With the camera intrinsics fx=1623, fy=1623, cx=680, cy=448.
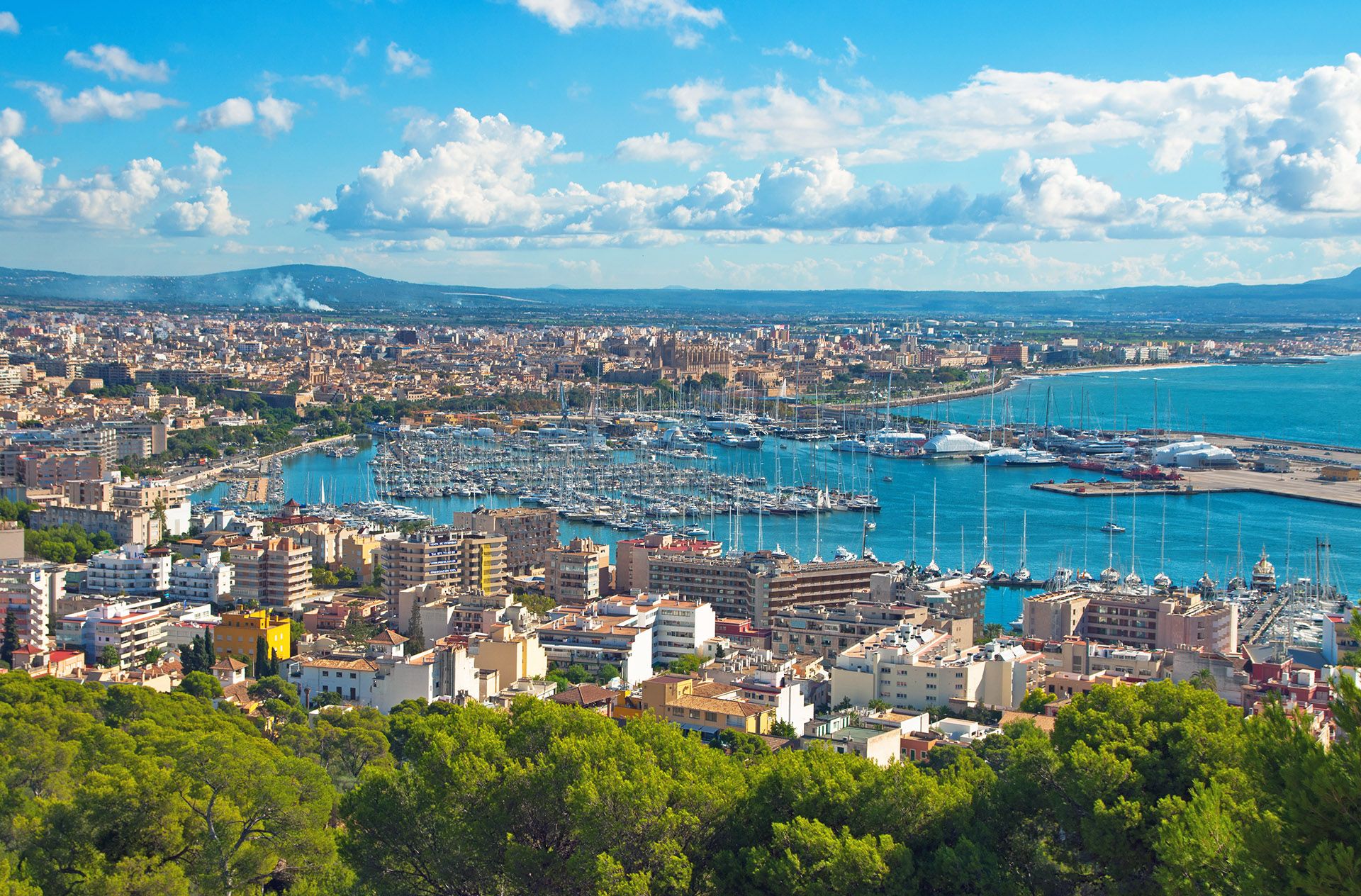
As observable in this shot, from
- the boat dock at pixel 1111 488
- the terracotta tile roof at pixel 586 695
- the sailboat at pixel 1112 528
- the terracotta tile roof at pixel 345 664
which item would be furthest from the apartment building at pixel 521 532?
the boat dock at pixel 1111 488

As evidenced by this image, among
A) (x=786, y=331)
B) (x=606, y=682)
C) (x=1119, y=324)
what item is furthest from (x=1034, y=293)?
(x=606, y=682)

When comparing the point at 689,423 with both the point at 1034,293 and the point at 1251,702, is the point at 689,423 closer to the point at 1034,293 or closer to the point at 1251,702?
the point at 1251,702

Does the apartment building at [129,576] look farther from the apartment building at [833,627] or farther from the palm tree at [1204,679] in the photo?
the palm tree at [1204,679]

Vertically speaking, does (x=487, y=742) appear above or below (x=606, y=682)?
above

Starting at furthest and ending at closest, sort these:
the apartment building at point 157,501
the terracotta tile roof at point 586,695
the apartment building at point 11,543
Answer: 1. the apartment building at point 157,501
2. the apartment building at point 11,543
3. the terracotta tile roof at point 586,695

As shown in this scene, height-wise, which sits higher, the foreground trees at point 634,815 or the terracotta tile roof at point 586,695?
the foreground trees at point 634,815

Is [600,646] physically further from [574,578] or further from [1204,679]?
[1204,679]

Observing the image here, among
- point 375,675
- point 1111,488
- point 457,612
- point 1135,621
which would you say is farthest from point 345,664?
point 1111,488
